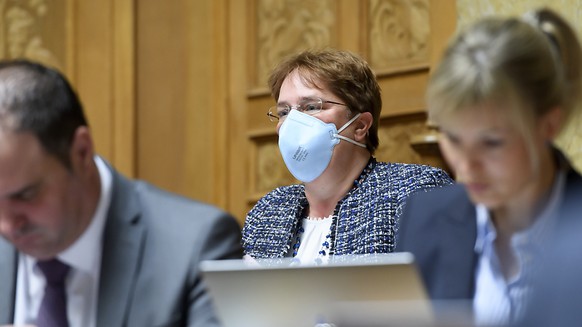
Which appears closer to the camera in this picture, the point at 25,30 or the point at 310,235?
the point at 310,235

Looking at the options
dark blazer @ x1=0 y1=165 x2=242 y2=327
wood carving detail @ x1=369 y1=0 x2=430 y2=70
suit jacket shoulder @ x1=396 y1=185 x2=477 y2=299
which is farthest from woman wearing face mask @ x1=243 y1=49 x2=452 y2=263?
dark blazer @ x1=0 y1=165 x2=242 y2=327

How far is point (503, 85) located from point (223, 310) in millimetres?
603

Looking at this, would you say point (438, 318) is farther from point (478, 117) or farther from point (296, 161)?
point (296, 161)

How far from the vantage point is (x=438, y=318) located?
4.96ft

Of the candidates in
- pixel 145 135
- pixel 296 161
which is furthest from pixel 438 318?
pixel 145 135

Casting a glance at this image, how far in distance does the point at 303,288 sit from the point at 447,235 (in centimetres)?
49

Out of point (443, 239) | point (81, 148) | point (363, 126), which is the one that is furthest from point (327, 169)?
point (81, 148)

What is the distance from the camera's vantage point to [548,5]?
3807 mm

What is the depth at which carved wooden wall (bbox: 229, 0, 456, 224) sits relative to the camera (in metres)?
4.21

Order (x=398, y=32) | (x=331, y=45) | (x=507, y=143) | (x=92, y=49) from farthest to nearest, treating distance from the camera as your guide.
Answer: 1. (x=92, y=49)
2. (x=331, y=45)
3. (x=398, y=32)
4. (x=507, y=143)

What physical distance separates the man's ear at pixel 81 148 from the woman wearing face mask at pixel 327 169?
1.23 m

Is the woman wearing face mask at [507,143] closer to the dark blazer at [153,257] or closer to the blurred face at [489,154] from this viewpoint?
the blurred face at [489,154]

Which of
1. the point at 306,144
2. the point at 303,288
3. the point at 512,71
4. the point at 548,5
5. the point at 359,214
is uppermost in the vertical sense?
the point at 512,71

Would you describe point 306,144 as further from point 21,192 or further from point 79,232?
point 21,192
